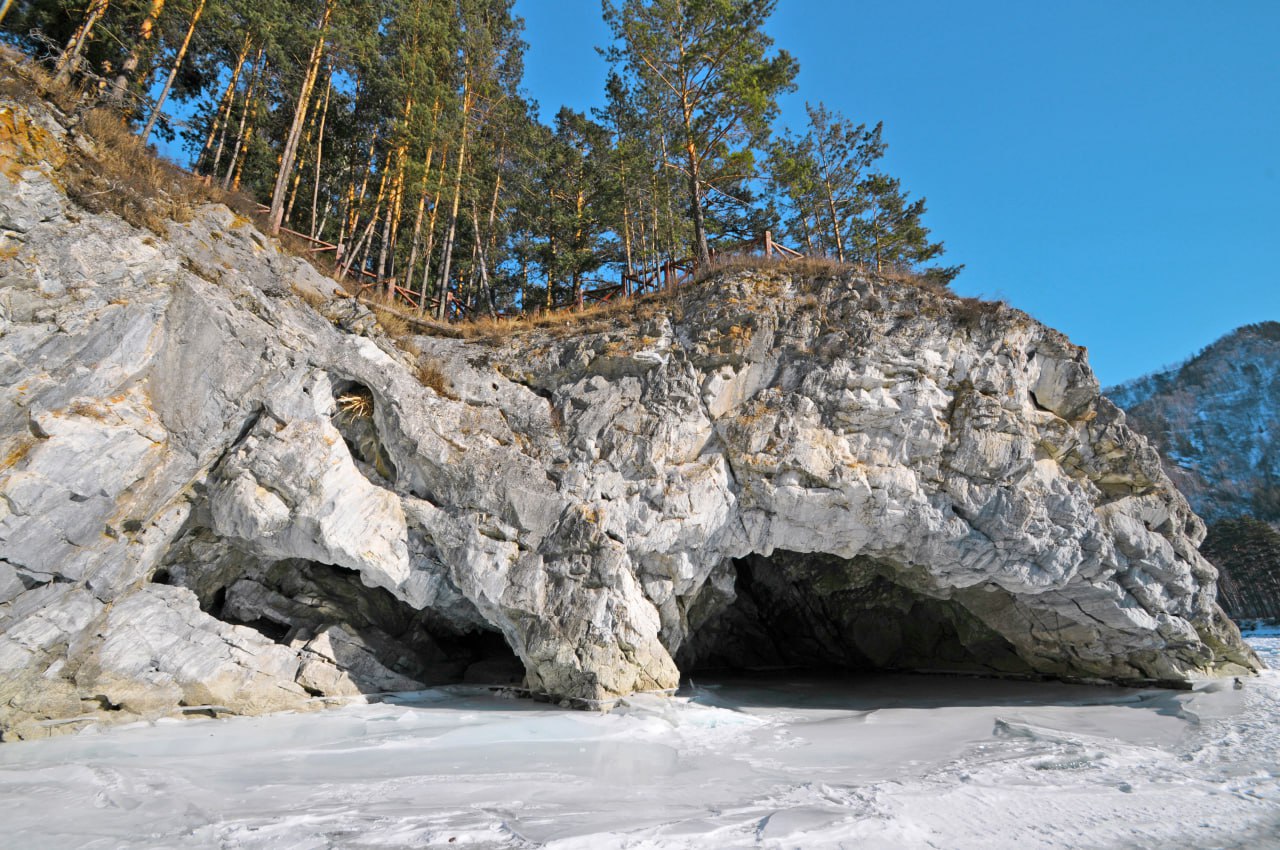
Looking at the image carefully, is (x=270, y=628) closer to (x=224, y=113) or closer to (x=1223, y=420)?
(x=224, y=113)

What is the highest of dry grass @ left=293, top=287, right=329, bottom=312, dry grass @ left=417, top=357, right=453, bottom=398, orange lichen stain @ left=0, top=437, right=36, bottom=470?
dry grass @ left=293, top=287, right=329, bottom=312

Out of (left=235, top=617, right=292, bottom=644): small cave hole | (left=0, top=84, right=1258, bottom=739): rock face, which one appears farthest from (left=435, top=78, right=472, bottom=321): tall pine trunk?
(left=235, top=617, right=292, bottom=644): small cave hole

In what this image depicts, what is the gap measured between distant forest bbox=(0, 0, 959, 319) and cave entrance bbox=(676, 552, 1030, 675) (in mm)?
9341

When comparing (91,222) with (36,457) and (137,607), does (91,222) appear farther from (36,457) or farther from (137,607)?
(137,607)

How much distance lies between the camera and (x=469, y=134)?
2016cm

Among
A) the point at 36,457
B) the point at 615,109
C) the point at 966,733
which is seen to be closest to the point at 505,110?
the point at 615,109

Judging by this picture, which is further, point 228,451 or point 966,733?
point 228,451

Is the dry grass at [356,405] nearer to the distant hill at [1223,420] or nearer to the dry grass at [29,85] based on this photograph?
the dry grass at [29,85]

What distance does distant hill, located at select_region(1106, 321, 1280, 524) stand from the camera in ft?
196

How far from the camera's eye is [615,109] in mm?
20859

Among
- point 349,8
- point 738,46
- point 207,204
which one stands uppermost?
point 349,8

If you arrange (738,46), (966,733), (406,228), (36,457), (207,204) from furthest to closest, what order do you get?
(406,228), (738,46), (207,204), (966,733), (36,457)

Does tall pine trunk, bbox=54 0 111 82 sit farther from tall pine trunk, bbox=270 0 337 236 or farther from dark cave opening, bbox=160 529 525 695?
dark cave opening, bbox=160 529 525 695

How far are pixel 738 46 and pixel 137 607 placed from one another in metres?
19.6
